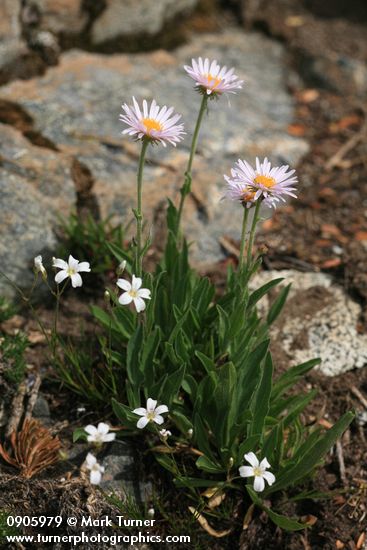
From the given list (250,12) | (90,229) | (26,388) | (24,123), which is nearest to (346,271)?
(90,229)

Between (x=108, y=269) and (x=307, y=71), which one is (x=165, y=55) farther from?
Answer: (x=108, y=269)

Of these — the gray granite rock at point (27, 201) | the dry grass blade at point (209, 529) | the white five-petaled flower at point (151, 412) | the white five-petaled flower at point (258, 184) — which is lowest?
the dry grass blade at point (209, 529)

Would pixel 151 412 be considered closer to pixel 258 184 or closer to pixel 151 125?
pixel 258 184

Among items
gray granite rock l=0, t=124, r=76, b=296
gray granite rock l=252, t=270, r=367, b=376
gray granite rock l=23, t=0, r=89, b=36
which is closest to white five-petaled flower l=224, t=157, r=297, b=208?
gray granite rock l=252, t=270, r=367, b=376

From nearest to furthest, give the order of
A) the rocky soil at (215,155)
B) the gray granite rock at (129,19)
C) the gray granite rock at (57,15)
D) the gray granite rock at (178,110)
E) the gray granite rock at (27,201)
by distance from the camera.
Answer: the rocky soil at (215,155), the gray granite rock at (27,201), the gray granite rock at (178,110), the gray granite rock at (57,15), the gray granite rock at (129,19)

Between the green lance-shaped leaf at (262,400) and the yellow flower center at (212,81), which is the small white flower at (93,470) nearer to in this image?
the green lance-shaped leaf at (262,400)

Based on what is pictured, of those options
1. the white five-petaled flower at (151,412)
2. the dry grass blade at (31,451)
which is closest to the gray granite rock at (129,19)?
the dry grass blade at (31,451)

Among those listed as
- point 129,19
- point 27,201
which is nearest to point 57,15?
point 129,19
